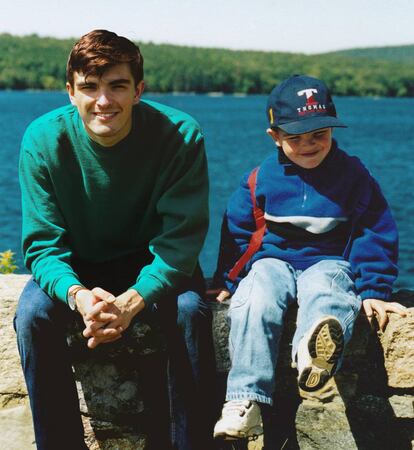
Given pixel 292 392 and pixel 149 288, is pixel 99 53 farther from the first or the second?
pixel 292 392

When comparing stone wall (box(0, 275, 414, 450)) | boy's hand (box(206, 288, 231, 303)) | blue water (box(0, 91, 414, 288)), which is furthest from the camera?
blue water (box(0, 91, 414, 288))

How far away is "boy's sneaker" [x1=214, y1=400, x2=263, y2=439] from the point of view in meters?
2.91

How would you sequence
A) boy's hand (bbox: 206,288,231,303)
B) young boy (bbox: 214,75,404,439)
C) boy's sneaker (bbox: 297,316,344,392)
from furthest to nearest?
boy's hand (bbox: 206,288,231,303)
young boy (bbox: 214,75,404,439)
boy's sneaker (bbox: 297,316,344,392)

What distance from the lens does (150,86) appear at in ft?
325

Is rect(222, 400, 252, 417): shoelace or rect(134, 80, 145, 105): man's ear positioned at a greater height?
rect(134, 80, 145, 105): man's ear

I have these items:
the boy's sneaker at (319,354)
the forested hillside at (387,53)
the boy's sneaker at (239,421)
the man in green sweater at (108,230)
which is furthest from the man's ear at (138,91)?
the forested hillside at (387,53)

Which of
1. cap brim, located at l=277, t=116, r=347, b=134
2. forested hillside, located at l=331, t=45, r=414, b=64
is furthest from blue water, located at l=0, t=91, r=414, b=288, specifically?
forested hillside, located at l=331, t=45, r=414, b=64

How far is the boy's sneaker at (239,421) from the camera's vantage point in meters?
2.91

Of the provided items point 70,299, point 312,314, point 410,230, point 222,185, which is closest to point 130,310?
point 70,299

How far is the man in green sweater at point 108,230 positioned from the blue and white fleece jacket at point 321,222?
1.23 feet

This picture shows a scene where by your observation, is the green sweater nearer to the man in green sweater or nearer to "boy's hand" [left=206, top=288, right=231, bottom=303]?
the man in green sweater

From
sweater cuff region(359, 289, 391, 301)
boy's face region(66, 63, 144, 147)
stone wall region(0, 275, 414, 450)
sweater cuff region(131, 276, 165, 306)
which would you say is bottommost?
stone wall region(0, 275, 414, 450)

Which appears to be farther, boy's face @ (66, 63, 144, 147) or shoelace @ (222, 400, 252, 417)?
boy's face @ (66, 63, 144, 147)

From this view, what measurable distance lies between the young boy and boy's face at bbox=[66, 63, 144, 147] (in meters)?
0.76
